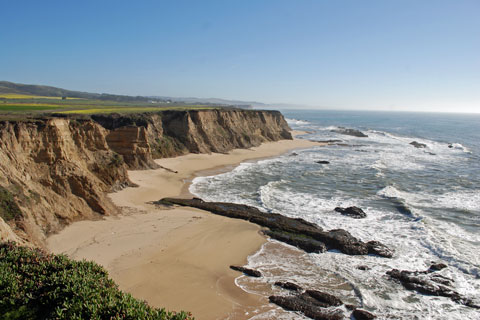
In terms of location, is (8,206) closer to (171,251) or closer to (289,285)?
(171,251)

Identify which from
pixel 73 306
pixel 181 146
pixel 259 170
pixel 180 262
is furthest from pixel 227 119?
pixel 73 306

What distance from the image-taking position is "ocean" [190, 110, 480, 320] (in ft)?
45.1

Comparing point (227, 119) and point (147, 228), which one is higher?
point (227, 119)

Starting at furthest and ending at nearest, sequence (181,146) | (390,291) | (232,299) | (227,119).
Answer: (227,119) < (181,146) < (390,291) < (232,299)

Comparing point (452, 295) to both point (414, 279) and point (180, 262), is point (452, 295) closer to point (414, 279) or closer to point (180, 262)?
point (414, 279)

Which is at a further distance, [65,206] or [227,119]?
[227,119]

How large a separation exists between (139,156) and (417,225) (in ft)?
84.0

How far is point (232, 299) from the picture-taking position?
13047 mm

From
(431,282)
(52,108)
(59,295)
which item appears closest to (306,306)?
(431,282)

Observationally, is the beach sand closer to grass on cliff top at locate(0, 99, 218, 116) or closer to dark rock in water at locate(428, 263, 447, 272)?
dark rock in water at locate(428, 263, 447, 272)

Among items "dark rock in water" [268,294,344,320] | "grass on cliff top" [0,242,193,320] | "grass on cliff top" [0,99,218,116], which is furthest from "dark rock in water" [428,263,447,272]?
"grass on cliff top" [0,99,218,116]

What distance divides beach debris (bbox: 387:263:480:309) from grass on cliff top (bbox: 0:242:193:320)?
10531mm

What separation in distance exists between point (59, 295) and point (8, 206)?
28.0ft

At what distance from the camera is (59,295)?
8.73 meters
